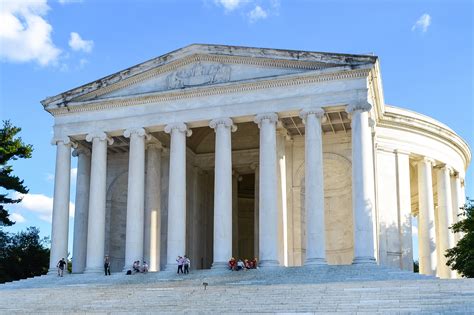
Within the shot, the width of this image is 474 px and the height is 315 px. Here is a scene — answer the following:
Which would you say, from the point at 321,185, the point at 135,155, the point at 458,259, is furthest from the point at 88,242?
the point at 458,259

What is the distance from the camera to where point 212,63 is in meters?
50.3

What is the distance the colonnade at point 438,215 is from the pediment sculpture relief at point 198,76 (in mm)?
20159

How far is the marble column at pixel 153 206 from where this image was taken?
53.6m

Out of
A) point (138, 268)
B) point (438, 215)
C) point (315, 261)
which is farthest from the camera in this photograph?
point (438, 215)

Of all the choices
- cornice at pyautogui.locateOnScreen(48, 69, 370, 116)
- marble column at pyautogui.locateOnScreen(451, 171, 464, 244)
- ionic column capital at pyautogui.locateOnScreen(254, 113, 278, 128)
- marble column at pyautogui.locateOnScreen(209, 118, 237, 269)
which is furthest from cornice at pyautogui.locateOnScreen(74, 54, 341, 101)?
marble column at pyautogui.locateOnScreen(451, 171, 464, 244)

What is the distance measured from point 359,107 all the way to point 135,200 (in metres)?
17.2

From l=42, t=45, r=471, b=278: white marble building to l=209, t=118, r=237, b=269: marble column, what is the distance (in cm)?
8

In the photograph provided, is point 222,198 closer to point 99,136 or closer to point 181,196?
point 181,196

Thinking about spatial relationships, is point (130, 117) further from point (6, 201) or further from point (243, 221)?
point (243, 221)

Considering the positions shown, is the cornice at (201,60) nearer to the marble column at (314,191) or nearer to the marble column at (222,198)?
the marble column at (314,191)

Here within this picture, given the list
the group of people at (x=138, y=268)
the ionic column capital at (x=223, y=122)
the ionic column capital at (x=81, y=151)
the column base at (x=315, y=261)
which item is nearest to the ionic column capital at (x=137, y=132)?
the ionic column capital at (x=223, y=122)

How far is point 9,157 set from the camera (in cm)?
5897

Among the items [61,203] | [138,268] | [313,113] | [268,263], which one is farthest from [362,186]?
[61,203]

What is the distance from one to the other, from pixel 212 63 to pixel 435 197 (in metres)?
27.6
